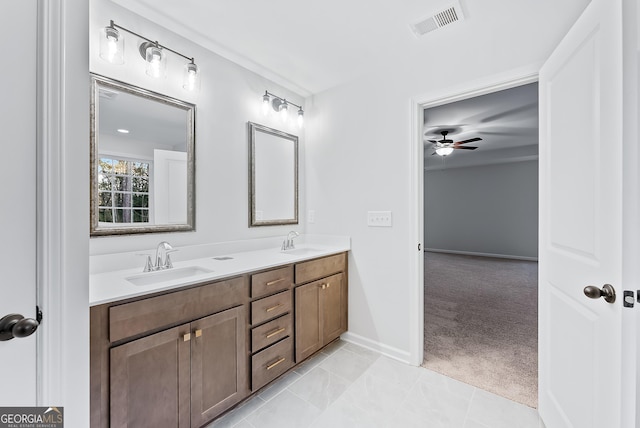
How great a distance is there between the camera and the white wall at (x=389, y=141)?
164cm

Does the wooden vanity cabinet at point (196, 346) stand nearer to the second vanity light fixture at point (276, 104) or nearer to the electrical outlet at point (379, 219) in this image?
the electrical outlet at point (379, 219)

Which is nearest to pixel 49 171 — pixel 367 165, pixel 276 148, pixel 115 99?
pixel 115 99

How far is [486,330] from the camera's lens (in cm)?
263

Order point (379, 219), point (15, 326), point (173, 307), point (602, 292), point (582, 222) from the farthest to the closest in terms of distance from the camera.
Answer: point (379, 219)
point (173, 307)
point (582, 222)
point (602, 292)
point (15, 326)

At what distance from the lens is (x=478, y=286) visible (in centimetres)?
416

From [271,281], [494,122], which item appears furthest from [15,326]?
[494,122]

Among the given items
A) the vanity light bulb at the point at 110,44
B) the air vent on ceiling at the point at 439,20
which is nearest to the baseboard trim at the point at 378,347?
the air vent on ceiling at the point at 439,20

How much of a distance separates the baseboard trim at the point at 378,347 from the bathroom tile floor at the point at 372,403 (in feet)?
0.24

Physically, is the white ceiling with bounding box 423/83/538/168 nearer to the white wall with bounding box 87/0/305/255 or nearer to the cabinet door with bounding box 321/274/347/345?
the white wall with bounding box 87/0/305/255

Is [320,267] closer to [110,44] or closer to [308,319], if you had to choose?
[308,319]

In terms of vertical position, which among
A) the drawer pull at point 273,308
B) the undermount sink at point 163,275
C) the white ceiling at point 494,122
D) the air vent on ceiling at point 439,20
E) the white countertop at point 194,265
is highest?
the white ceiling at point 494,122

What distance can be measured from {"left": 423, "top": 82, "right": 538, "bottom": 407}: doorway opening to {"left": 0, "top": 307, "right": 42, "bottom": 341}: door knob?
224cm

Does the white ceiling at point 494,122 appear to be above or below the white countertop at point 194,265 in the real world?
above

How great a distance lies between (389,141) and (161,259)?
183cm
